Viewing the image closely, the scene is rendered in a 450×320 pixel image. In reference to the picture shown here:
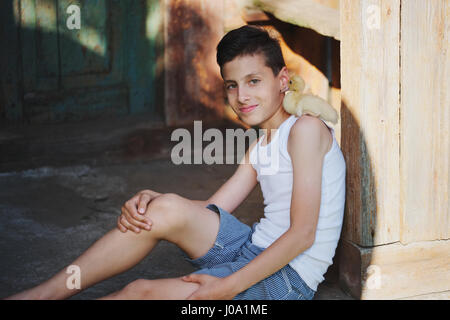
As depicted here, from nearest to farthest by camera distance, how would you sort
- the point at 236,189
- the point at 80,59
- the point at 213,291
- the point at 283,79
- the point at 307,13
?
the point at 213,291 → the point at 283,79 → the point at 236,189 → the point at 307,13 → the point at 80,59

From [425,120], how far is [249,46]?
0.72 m

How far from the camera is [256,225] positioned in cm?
245

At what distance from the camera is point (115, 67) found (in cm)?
441

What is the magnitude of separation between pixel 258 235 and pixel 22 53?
255cm

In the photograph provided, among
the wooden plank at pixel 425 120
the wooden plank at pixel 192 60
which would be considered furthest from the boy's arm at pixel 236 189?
the wooden plank at pixel 192 60

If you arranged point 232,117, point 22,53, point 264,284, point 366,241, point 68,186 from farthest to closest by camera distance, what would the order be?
point 232,117 → point 22,53 → point 68,186 → point 366,241 → point 264,284

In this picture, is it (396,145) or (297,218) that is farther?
(396,145)

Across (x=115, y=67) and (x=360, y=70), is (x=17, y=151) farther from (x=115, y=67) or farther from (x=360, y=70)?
(x=360, y=70)

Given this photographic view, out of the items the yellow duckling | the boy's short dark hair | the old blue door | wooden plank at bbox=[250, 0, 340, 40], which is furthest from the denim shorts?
the old blue door

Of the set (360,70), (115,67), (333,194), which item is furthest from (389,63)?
(115,67)

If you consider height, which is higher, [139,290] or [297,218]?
[297,218]

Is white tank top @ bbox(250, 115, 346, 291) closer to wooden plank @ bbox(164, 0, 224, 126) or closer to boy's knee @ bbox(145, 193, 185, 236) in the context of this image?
boy's knee @ bbox(145, 193, 185, 236)

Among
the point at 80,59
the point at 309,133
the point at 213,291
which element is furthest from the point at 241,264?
the point at 80,59

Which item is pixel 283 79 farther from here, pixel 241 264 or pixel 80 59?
pixel 80 59
